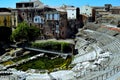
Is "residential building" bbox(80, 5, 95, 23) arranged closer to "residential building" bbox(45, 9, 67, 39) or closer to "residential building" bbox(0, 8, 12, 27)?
"residential building" bbox(45, 9, 67, 39)

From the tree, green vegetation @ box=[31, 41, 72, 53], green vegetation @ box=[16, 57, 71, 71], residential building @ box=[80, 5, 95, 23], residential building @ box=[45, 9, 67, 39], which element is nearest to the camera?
green vegetation @ box=[16, 57, 71, 71]

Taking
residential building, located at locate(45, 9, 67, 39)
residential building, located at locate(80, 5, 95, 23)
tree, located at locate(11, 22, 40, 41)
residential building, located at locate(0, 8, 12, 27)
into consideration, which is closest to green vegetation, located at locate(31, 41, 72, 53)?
tree, located at locate(11, 22, 40, 41)

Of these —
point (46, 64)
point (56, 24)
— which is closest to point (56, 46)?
point (46, 64)

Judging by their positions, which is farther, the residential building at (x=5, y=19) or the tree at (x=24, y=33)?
the residential building at (x=5, y=19)

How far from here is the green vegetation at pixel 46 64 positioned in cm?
4484

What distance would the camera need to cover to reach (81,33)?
206 ft

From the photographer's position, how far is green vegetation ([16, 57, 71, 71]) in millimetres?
44844

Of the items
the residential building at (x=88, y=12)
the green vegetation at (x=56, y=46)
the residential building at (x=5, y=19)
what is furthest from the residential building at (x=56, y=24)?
the residential building at (x=88, y=12)

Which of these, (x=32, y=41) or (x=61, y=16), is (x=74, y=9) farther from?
(x=32, y=41)

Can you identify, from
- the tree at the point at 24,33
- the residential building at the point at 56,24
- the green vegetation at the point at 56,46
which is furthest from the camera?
the residential building at the point at 56,24

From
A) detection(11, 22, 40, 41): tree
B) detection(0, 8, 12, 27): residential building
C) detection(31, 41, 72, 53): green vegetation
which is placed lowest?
detection(31, 41, 72, 53): green vegetation

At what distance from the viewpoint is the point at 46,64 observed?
1843 inches

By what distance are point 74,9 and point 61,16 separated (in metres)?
6.57

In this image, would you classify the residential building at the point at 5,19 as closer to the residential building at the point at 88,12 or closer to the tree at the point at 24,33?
the tree at the point at 24,33
